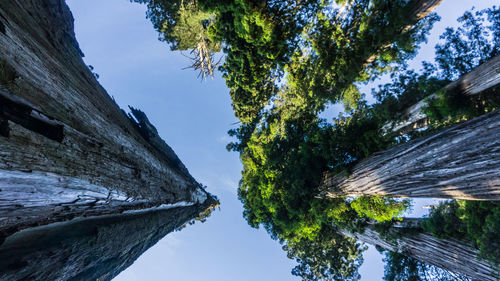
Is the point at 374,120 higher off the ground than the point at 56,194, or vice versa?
the point at 374,120

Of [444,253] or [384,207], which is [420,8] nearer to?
[384,207]

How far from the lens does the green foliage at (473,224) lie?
407cm

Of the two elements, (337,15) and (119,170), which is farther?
(337,15)

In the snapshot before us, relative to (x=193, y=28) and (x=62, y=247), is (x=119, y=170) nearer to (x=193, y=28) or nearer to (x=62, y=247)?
(x=62, y=247)

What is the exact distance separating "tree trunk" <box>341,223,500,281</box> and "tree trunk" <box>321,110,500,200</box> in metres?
2.50

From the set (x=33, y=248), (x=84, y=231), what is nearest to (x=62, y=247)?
(x=33, y=248)

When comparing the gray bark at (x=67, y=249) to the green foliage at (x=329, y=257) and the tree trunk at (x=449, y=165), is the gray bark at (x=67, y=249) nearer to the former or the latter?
the tree trunk at (x=449, y=165)

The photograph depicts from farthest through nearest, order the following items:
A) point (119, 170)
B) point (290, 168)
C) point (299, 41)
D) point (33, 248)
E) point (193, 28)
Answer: point (290, 168) < point (193, 28) < point (299, 41) < point (119, 170) < point (33, 248)

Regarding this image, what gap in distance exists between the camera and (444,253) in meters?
5.78

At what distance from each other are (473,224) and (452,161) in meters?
2.83

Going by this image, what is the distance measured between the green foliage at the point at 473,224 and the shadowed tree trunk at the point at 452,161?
5.40 feet

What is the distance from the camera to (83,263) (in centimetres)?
339

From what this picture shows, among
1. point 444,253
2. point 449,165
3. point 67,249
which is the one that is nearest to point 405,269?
point 444,253

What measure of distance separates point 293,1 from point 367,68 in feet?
10.3
